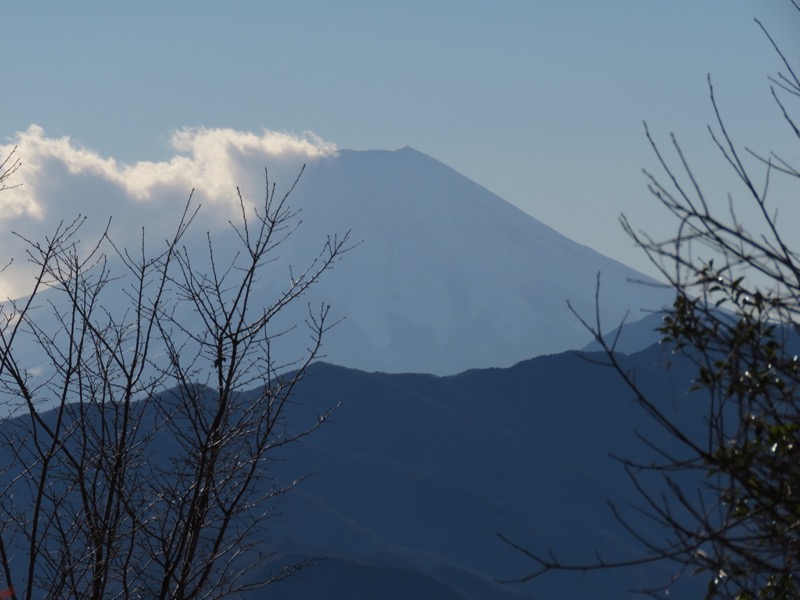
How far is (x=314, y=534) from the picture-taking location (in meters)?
43.3

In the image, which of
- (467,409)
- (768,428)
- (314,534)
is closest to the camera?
(768,428)

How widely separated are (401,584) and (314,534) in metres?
8.61

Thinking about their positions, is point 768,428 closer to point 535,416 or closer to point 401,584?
point 401,584

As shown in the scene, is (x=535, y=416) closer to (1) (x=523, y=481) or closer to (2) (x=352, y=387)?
(1) (x=523, y=481)

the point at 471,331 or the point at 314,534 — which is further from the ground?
the point at 471,331

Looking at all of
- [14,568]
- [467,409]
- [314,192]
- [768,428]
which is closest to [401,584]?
[14,568]

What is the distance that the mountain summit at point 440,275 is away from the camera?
140 metres

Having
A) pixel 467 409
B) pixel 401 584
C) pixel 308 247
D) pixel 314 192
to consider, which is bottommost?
pixel 401 584

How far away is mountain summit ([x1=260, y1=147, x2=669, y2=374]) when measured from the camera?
140 metres

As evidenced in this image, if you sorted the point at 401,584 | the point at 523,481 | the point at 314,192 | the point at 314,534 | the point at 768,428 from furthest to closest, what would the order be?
the point at 314,192 → the point at 523,481 → the point at 314,534 → the point at 401,584 → the point at 768,428

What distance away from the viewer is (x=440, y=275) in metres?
147

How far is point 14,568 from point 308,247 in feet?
374

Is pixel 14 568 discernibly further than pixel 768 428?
Yes

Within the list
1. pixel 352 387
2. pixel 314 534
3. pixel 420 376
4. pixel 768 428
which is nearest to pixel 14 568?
pixel 314 534
